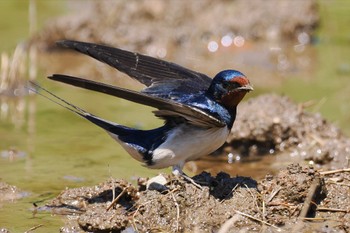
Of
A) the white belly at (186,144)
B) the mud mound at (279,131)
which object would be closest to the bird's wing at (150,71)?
the white belly at (186,144)

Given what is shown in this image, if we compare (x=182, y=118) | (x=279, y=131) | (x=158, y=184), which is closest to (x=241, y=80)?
(x=182, y=118)

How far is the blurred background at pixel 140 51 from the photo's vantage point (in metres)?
8.06

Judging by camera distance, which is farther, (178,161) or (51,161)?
(51,161)

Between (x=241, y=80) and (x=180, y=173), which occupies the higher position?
(x=241, y=80)

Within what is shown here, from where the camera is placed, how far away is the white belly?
570cm

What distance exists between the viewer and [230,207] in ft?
18.6

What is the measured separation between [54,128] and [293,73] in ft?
11.3

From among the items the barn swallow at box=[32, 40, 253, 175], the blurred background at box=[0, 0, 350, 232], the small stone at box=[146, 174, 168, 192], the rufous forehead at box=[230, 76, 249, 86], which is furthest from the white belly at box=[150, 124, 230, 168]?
the blurred background at box=[0, 0, 350, 232]

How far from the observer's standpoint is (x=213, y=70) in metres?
10.8

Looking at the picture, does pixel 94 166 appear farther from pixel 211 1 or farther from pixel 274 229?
pixel 211 1

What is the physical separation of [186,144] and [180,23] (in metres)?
6.24

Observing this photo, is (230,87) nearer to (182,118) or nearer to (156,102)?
(182,118)

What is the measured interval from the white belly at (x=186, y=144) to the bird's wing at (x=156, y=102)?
0.08 m

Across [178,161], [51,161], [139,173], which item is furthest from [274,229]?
[51,161]
